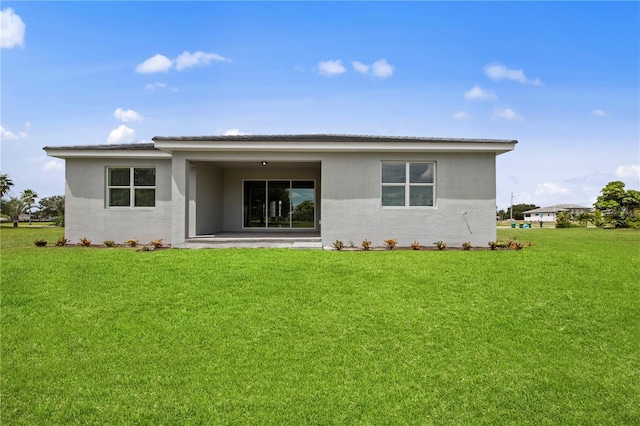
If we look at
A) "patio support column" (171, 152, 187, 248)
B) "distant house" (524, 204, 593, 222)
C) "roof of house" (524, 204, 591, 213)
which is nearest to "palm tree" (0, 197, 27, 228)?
"patio support column" (171, 152, 187, 248)

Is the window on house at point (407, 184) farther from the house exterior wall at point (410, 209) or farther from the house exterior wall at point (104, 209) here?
the house exterior wall at point (104, 209)

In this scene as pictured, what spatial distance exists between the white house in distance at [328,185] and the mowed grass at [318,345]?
3.78 meters

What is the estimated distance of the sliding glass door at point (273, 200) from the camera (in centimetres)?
1717

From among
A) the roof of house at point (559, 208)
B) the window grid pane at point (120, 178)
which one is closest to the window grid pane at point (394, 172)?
the window grid pane at point (120, 178)

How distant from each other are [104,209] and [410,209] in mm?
11103

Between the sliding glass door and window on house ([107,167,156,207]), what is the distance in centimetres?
412

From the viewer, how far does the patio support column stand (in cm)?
1241

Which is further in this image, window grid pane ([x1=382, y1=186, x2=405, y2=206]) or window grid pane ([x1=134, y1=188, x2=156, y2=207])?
window grid pane ([x1=134, y1=188, x2=156, y2=207])

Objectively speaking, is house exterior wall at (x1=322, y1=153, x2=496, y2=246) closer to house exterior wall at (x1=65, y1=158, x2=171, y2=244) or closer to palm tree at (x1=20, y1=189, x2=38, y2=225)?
house exterior wall at (x1=65, y1=158, x2=171, y2=244)

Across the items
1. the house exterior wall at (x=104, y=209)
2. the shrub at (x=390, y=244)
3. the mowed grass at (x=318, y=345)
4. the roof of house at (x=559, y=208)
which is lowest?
the mowed grass at (x=318, y=345)

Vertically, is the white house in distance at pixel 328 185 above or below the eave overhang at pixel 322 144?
below

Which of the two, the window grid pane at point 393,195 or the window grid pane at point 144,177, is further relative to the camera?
the window grid pane at point 144,177

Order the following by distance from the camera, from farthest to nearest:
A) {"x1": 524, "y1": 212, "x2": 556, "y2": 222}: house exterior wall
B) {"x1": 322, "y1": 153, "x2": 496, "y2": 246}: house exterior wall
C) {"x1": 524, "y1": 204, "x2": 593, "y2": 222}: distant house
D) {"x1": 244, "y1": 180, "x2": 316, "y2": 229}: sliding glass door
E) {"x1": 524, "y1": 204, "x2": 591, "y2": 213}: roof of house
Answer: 1. {"x1": 524, "y1": 204, "x2": 591, "y2": 213}: roof of house
2. {"x1": 524, "y1": 204, "x2": 593, "y2": 222}: distant house
3. {"x1": 524, "y1": 212, "x2": 556, "y2": 222}: house exterior wall
4. {"x1": 244, "y1": 180, "x2": 316, "y2": 229}: sliding glass door
5. {"x1": 322, "y1": 153, "x2": 496, "y2": 246}: house exterior wall

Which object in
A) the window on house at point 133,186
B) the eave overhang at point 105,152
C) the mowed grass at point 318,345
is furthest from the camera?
the window on house at point 133,186
